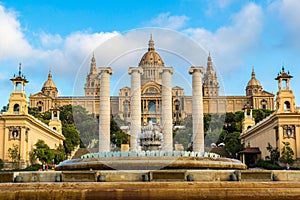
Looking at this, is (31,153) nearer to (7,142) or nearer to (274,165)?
(7,142)

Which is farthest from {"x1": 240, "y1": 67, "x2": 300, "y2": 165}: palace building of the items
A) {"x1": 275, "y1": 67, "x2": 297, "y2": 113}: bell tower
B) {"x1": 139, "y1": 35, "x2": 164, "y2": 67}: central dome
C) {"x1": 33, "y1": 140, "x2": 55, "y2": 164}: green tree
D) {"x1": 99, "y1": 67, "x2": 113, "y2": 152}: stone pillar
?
{"x1": 33, "y1": 140, "x2": 55, "y2": 164}: green tree

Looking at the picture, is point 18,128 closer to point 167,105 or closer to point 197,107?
point 167,105

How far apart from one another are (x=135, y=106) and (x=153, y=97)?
2967 cm

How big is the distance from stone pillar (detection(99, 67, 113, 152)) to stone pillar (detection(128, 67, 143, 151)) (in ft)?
6.96

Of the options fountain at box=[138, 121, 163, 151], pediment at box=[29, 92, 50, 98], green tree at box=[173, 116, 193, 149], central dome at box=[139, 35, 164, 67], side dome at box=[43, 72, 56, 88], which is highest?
side dome at box=[43, 72, 56, 88]

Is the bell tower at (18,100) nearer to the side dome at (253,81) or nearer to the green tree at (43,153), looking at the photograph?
the green tree at (43,153)

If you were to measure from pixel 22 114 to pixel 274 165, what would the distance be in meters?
24.3

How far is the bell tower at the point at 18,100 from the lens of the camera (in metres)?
45.4

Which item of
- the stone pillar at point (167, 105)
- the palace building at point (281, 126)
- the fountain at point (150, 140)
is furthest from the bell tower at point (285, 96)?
the fountain at point (150, 140)

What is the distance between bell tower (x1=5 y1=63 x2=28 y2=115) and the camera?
149 feet

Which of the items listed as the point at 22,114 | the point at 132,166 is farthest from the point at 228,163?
the point at 22,114

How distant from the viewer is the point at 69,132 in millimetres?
63656

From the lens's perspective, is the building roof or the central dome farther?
the building roof

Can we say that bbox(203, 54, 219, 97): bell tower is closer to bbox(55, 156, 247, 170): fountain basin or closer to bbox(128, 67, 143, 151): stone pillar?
bbox(128, 67, 143, 151): stone pillar
